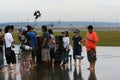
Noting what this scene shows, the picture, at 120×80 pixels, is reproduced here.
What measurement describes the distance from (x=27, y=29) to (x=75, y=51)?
9.02 feet

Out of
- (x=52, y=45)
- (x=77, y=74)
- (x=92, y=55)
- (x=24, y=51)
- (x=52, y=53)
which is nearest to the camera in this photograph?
(x=77, y=74)

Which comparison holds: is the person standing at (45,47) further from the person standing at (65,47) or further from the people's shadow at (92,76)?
the people's shadow at (92,76)

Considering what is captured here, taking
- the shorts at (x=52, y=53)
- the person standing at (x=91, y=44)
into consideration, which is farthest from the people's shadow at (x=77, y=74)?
the shorts at (x=52, y=53)

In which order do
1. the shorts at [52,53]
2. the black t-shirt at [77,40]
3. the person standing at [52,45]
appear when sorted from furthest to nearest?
the black t-shirt at [77,40], the shorts at [52,53], the person standing at [52,45]

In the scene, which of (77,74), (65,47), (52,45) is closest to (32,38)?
(52,45)

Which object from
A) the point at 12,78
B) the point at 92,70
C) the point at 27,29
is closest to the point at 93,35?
the point at 92,70

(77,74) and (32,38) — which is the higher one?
(32,38)

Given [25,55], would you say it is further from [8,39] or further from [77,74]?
[77,74]

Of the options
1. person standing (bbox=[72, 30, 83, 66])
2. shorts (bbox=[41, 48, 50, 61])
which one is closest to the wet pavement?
shorts (bbox=[41, 48, 50, 61])

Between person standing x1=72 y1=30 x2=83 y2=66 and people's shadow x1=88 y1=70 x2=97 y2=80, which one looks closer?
people's shadow x1=88 y1=70 x2=97 y2=80

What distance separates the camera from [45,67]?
64.6ft

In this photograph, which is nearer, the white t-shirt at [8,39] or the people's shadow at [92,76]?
the people's shadow at [92,76]

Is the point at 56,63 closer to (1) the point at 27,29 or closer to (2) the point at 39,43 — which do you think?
(2) the point at 39,43

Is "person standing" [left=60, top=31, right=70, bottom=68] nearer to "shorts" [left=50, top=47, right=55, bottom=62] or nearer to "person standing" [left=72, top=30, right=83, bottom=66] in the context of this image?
"person standing" [left=72, top=30, right=83, bottom=66]
